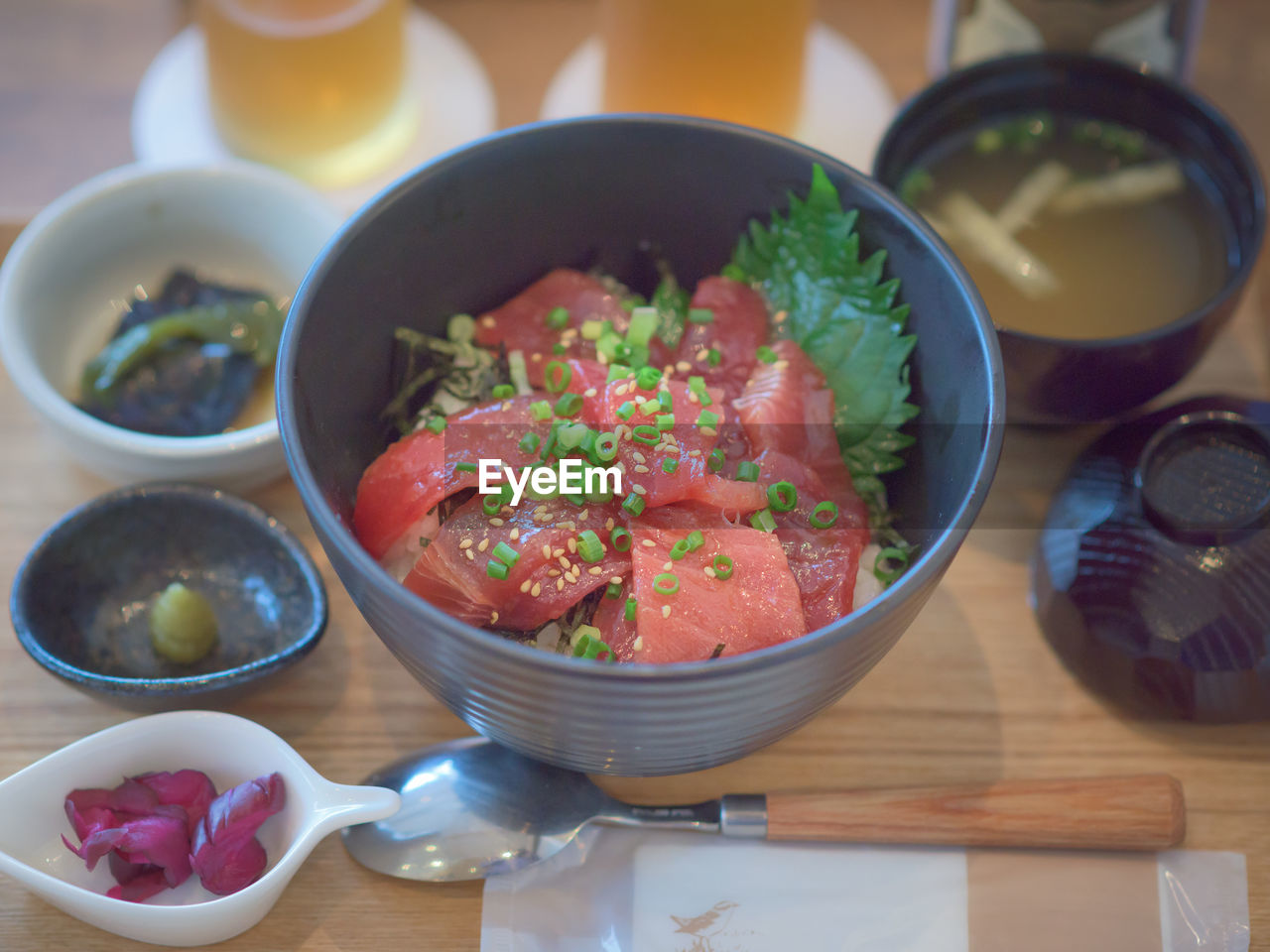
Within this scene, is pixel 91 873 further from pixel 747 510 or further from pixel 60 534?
pixel 747 510

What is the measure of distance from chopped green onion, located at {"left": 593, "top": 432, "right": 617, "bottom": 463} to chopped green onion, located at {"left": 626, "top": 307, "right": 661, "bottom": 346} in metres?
0.26

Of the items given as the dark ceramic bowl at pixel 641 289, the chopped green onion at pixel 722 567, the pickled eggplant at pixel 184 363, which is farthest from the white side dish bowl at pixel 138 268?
the chopped green onion at pixel 722 567

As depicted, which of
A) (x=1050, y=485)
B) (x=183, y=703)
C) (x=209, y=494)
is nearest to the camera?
(x=183, y=703)

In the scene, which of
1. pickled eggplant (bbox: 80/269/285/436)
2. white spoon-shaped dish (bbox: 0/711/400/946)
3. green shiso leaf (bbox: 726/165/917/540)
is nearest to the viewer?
white spoon-shaped dish (bbox: 0/711/400/946)

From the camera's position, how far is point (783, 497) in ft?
4.60

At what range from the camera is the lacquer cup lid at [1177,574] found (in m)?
1.49

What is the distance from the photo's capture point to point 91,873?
1371mm

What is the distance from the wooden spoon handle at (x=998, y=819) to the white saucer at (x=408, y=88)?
1.34 meters

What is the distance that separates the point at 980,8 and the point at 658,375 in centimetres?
115

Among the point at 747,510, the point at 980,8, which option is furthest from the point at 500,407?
the point at 980,8

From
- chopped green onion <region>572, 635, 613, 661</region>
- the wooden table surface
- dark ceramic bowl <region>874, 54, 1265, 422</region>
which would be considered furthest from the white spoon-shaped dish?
dark ceramic bowl <region>874, 54, 1265, 422</region>

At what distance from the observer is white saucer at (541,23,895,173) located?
2176mm

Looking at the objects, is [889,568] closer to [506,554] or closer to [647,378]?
[647,378]

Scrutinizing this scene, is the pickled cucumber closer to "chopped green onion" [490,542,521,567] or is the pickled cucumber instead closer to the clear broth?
"chopped green onion" [490,542,521,567]
